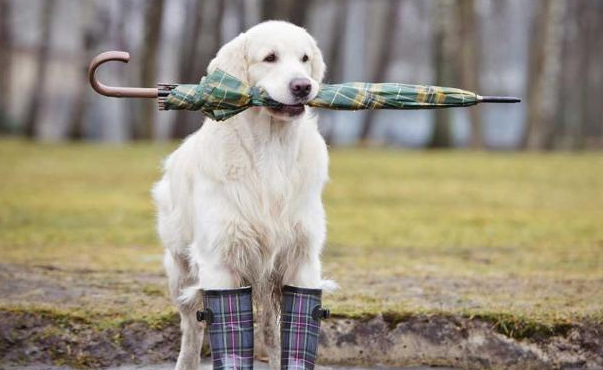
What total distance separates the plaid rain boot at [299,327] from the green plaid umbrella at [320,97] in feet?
3.04

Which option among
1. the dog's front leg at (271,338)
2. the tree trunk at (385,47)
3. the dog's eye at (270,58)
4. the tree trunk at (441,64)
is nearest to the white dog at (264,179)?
the dog's eye at (270,58)

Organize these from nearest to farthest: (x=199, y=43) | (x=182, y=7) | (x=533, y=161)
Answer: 1. (x=533, y=161)
2. (x=199, y=43)
3. (x=182, y=7)

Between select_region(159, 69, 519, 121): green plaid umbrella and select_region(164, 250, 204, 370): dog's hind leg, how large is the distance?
1.01 metres

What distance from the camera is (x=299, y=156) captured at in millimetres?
5402

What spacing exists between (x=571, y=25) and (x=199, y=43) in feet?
57.7

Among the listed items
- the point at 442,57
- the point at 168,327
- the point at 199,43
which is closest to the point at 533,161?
the point at 442,57

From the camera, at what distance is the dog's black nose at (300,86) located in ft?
16.8

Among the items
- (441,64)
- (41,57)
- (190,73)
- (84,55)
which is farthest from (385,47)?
(41,57)

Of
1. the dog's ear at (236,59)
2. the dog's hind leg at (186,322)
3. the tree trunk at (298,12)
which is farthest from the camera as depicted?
the tree trunk at (298,12)

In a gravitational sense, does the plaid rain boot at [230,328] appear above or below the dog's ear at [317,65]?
below

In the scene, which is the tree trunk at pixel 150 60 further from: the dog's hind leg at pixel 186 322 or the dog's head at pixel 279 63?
the dog's head at pixel 279 63

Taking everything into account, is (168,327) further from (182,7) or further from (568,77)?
(568,77)

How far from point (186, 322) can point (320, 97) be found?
5.03ft

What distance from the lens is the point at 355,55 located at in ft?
178
